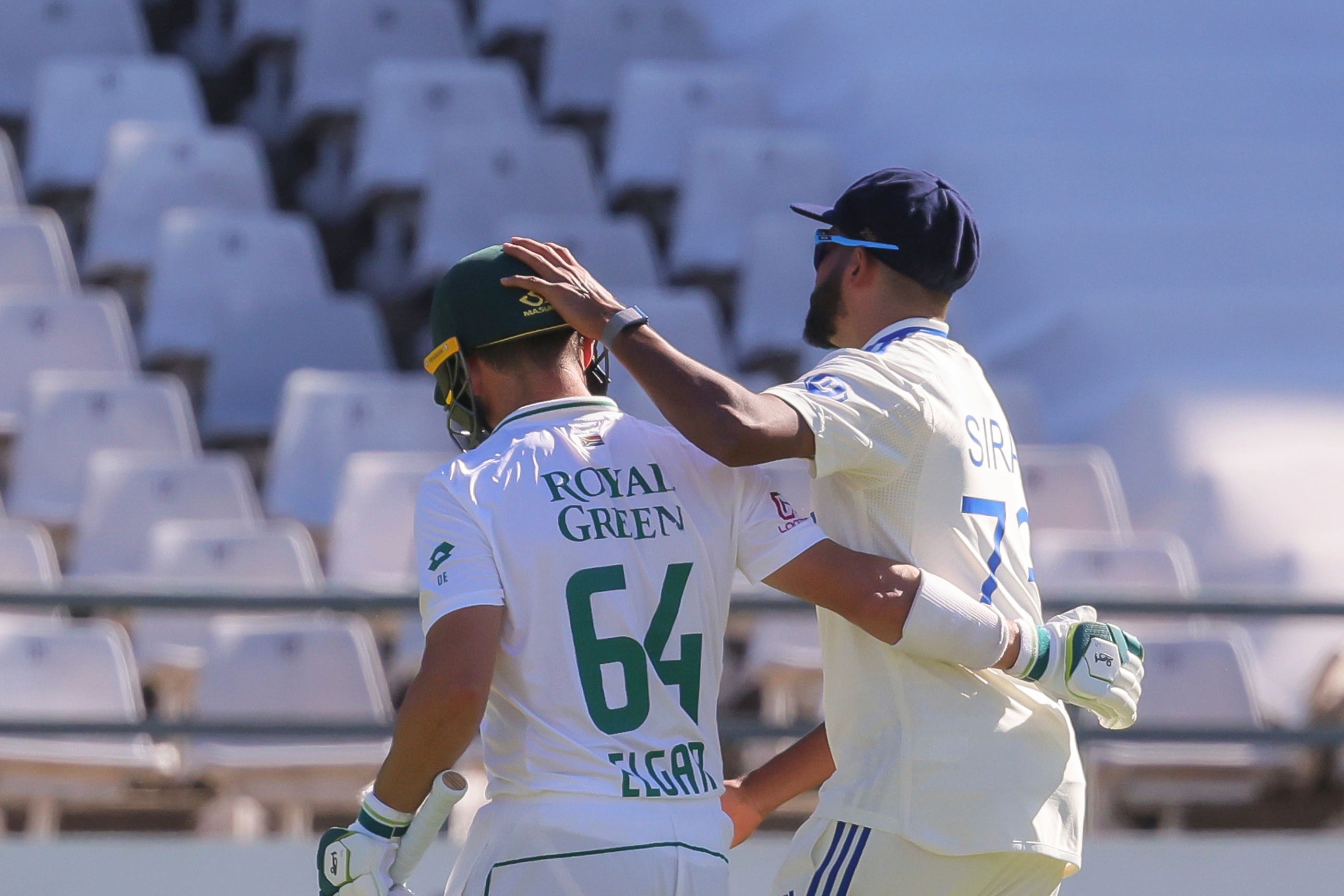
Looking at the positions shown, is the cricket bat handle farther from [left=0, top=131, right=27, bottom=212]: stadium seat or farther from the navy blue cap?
[left=0, top=131, right=27, bottom=212]: stadium seat

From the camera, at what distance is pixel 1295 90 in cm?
1071

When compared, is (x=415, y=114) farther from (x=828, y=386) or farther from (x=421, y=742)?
(x=421, y=742)

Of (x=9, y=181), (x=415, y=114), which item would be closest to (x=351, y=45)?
(x=415, y=114)

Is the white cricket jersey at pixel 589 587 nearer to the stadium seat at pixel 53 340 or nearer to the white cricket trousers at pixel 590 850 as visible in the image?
the white cricket trousers at pixel 590 850

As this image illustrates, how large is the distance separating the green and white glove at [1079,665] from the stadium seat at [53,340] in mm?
A: 6098

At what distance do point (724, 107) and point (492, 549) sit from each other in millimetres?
7749

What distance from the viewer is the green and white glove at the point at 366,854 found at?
244cm

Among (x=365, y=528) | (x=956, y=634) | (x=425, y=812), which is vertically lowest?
(x=365, y=528)

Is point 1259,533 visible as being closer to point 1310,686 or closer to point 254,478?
point 1310,686

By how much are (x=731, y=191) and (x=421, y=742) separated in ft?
22.3

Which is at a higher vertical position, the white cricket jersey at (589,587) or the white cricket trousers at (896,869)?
the white cricket jersey at (589,587)

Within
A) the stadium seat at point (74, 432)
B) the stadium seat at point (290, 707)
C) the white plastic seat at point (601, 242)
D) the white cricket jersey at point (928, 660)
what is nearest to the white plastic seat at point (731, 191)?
the white plastic seat at point (601, 242)

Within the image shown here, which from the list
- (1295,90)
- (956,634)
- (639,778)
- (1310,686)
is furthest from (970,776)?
→ (1295,90)

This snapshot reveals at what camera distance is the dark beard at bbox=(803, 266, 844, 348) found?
9.23 feet
